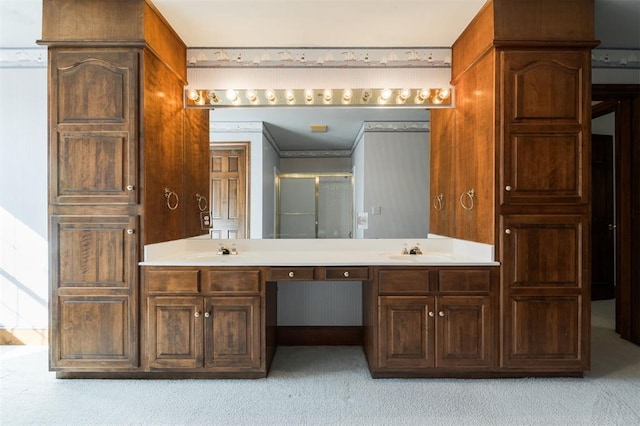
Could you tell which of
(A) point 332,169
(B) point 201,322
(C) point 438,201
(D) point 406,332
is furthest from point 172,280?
(C) point 438,201

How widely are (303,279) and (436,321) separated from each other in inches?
35.1

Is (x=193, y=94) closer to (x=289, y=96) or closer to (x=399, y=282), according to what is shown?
(x=289, y=96)

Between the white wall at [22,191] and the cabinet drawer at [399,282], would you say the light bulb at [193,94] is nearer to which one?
the white wall at [22,191]

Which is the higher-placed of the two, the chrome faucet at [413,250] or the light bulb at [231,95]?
the light bulb at [231,95]

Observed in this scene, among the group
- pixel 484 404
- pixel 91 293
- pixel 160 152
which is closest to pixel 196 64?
pixel 160 152

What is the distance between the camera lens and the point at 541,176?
6.94ft

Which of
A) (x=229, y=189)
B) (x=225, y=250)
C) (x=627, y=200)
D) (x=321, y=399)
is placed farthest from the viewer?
(x=627, y=200)

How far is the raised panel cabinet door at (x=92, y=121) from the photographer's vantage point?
2.12 m

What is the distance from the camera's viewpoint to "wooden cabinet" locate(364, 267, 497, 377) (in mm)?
2146

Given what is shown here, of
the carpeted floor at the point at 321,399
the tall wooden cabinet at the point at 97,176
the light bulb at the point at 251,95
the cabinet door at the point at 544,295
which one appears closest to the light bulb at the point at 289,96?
the light bulb at the point at 251,95

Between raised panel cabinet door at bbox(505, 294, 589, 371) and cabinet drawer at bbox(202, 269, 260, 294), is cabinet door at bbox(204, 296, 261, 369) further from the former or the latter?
raised panel cabinet door at bbox(505, 294, 589, 371)

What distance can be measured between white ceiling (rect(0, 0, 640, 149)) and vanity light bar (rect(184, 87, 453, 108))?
71 mm

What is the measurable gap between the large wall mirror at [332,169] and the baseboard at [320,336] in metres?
0.78

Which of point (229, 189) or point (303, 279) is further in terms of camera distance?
point (229, 189)
